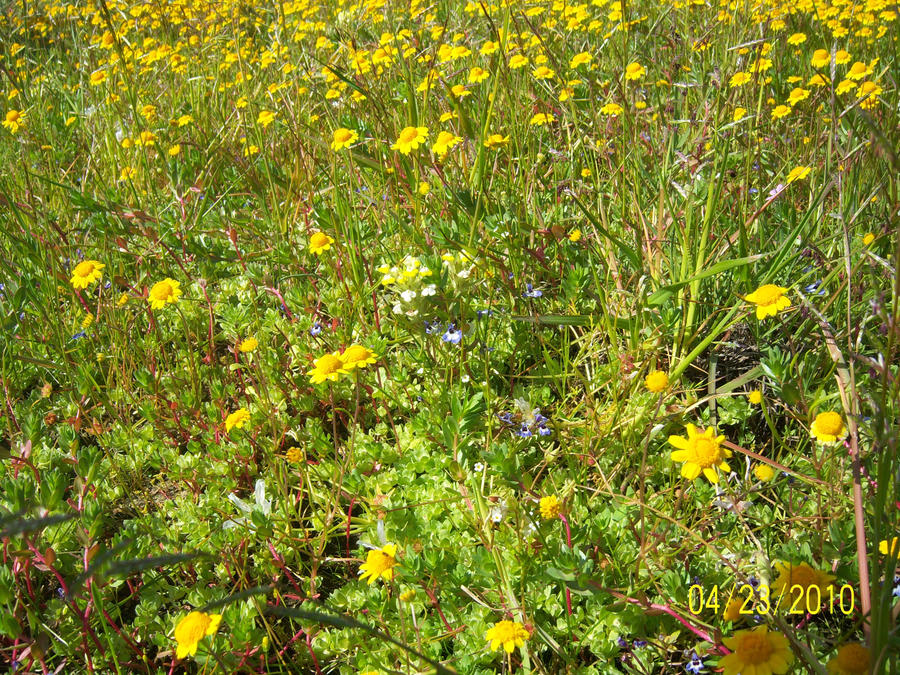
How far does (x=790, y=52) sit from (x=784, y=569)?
3414mm

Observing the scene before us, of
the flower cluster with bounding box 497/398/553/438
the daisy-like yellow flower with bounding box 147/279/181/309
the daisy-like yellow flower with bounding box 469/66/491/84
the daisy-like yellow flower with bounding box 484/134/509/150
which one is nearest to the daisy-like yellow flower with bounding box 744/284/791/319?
the flower cluster with bounding box 497/398/553/438

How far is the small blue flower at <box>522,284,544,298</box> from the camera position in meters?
2.19

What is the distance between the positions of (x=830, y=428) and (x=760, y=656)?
54 centimetres

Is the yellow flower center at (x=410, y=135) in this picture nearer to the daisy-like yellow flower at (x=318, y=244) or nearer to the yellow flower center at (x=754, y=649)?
the daisy-like yellow flower at (x=318, y=244)

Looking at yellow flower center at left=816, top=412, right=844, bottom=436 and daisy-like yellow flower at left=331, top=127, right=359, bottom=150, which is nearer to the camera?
yellow flower center at left=816, top=412, right=844, bottom=436

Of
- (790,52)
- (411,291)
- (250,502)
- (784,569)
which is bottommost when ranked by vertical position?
(250,502)

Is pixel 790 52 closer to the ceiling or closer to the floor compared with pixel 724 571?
closer to the ceiling

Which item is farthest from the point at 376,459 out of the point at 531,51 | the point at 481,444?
the point at 531,51

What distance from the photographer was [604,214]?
8.07 ft

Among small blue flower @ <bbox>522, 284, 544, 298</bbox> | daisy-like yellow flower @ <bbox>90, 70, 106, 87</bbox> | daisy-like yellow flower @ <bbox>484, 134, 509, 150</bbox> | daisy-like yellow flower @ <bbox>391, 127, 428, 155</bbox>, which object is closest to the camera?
small blue flower @ <bbox>522, 284, 544, 298</bbox>

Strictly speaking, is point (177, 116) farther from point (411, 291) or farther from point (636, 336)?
point (636, 336)

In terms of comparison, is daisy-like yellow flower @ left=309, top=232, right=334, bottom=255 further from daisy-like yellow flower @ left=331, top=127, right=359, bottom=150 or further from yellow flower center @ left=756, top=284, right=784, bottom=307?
yellow flower center @ left=756, top=284, right=784, bottom=307

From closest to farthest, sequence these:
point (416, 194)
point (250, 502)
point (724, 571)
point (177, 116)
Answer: point (724, 571), point (250, 502), point (416, 194), point (177, 116)

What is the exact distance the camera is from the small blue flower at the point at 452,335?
207cm
